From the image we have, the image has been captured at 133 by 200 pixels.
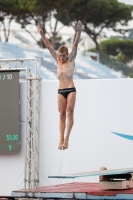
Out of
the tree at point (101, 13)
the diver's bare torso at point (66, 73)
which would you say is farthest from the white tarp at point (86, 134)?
the tree at point (101, 13)

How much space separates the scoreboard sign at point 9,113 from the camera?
1741cm

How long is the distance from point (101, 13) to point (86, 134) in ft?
137

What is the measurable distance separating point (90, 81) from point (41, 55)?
19.8m

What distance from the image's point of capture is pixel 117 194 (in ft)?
37.2

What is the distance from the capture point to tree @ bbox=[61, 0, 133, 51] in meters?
57.5

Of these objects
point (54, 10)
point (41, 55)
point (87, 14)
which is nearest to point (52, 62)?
point (41, 55)

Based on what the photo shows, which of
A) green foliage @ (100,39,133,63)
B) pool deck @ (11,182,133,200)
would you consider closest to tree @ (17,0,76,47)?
green foliage @ (100,39,133,63)

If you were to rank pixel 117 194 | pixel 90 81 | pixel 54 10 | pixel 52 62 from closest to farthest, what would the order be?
pixel 117 194 < pixel 90 81 < pixel 52 62 < pixel 54 10

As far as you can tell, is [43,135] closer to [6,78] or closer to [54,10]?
[6,78]

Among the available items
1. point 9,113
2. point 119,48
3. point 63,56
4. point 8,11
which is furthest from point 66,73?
point 119,48

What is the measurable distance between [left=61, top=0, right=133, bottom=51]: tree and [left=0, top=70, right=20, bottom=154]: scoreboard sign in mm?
39730

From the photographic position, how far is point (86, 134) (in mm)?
16906

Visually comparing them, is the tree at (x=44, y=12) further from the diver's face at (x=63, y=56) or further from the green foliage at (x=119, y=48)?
the diver's face at (x=63, y=56)

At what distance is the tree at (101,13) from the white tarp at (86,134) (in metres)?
40.0
